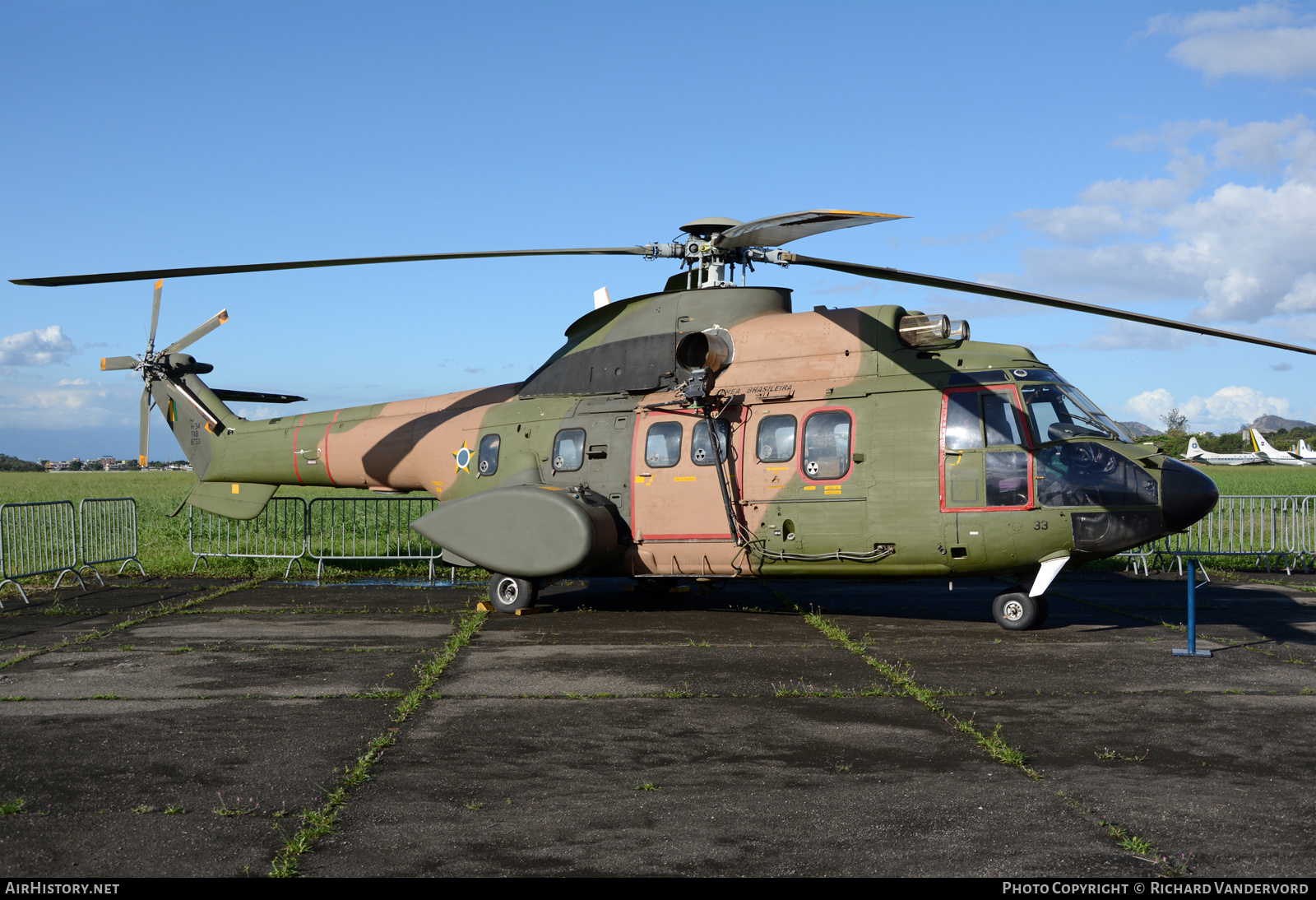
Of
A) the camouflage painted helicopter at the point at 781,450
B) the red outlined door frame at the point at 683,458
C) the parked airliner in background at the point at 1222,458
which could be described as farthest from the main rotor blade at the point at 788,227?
the parked airliner in background at the point at 1222,458

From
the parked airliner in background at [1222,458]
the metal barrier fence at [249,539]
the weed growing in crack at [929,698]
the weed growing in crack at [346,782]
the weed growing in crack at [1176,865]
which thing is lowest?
the weed growing in crack at [929,698]

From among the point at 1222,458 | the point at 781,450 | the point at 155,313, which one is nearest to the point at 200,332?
the point at 155,313

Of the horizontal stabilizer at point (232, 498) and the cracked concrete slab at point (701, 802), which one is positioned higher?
the horizontal stabilizer at point (232, 498)

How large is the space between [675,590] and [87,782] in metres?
10.3

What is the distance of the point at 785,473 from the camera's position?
11.5 meters

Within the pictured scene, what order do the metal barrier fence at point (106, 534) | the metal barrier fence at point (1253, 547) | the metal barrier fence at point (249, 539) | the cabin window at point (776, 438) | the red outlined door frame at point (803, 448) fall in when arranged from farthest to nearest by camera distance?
the metal barrier fence at point (249, 539), the metal barrier fence at point (1253, 547), the metal barrier fence at point (106, 534), the cabin window at point (776, 438), the red outlined door frame at point (803, 448)

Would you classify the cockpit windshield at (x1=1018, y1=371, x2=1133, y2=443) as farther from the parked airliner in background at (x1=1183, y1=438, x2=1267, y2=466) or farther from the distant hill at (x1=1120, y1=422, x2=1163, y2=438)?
the parked airliner in background at (x1=1183, y1=438, x2=1267, y2=466)

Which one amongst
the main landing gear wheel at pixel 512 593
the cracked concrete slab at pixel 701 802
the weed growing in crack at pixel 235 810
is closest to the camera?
the cracked concrete slab at pixel 701 802

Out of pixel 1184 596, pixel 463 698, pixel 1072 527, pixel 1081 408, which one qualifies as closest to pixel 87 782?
pixel 463 698

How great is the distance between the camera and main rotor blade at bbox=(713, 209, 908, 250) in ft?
30.1

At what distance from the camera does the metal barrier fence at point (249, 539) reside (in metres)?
17.5

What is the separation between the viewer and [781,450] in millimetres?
11609

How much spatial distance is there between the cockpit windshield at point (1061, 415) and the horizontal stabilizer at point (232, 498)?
11.8 meters

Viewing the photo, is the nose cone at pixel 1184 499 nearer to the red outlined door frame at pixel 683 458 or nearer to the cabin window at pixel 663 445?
the red outlined door frame at pixel 683 458
